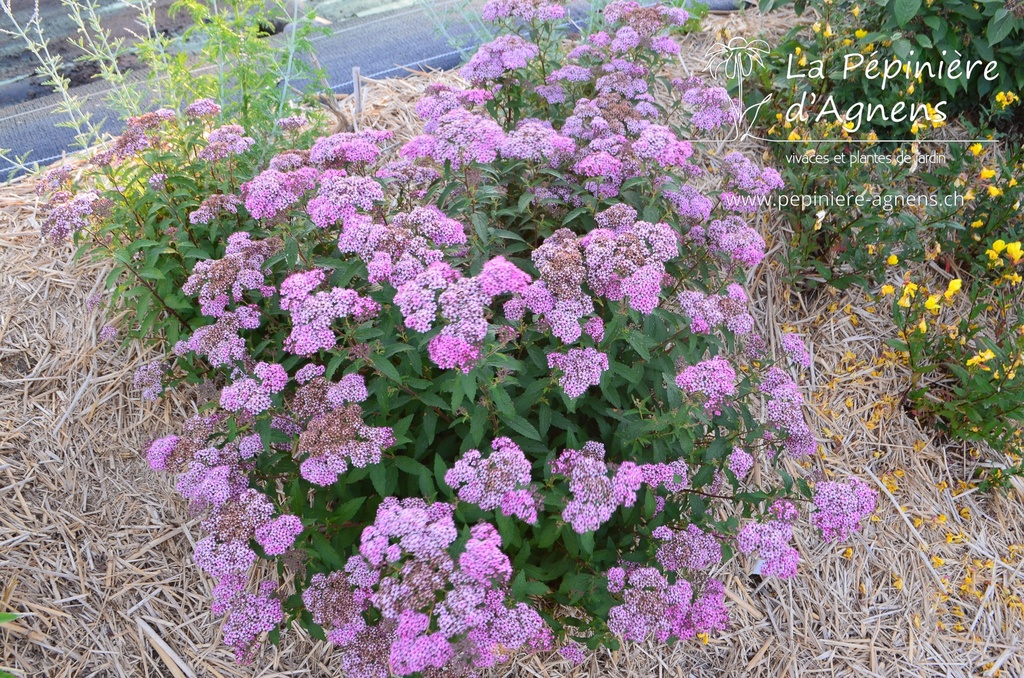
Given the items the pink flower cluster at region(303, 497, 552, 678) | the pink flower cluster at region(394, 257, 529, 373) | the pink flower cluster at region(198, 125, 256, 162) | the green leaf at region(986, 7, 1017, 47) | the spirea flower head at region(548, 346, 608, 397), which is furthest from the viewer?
the green leaf at region(986, 7, 1017, 47)

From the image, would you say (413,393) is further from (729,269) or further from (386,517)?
(729,269)

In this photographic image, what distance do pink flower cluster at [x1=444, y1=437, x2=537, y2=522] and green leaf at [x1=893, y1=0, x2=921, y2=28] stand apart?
11.4 feet

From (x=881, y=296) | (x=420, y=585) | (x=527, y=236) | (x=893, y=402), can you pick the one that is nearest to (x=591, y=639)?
(x=420, y=585)

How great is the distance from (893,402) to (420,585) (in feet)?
9.12

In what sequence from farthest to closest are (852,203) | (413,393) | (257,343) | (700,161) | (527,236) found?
(700,161), (852,203), (527,236), (257,343), (413,393)

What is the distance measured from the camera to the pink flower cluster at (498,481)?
75.9 inches

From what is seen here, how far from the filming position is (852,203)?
365 cm

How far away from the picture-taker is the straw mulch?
2713 mm

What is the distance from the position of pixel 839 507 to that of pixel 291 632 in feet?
6.64

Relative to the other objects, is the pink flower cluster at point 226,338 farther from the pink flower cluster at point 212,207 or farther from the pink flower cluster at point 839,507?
the pink flower cluster at point 839,507

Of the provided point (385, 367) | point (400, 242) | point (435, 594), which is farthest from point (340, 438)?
point (400, 242)

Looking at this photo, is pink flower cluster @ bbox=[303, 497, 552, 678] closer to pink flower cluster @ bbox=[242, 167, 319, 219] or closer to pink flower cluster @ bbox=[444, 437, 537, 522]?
pink flower cluster @ bbox=[444, 437, 537, 522]

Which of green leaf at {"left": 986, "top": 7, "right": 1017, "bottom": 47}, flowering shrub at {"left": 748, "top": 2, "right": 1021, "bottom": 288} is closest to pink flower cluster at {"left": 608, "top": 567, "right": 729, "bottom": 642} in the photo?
flowering shrub at {"left": 748, "top": 2, "right": 1021, "bottom": 288}

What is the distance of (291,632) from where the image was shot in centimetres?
276
